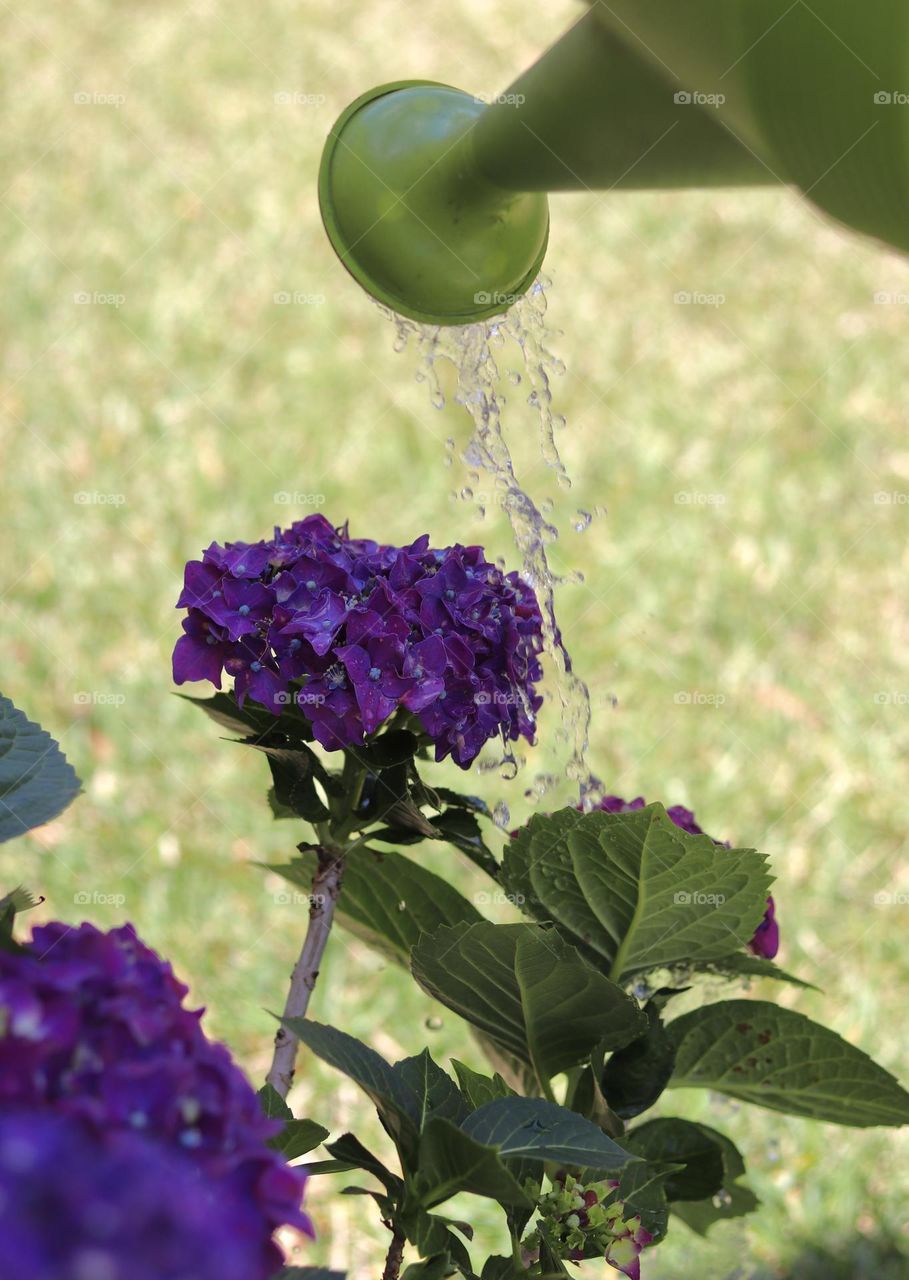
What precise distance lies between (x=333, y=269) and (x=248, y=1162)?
3998 mm

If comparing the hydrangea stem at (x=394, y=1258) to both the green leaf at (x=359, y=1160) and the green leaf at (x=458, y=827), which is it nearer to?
the green leaf at (x=359, y=1160)

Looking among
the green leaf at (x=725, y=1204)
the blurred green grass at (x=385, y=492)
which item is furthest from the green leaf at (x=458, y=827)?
the blurred green grass at (x=385, y=492)

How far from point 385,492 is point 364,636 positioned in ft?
8.33

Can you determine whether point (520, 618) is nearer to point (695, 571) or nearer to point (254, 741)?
point (254, 741)

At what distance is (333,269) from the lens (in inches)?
175

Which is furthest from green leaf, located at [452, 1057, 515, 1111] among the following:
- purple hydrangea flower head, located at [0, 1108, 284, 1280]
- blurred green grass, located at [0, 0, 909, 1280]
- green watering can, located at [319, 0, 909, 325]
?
Result: blurred green grass, located at [0, 0, 909, 1280]

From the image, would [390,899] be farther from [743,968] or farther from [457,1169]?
[457,1169]

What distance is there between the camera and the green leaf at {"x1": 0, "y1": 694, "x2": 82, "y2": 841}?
110cm

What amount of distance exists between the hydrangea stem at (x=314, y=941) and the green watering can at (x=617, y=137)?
1.81 feet

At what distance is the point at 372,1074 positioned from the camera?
103cm

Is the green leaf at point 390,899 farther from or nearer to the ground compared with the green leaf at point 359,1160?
farther from the ground

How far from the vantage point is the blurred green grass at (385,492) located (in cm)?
269

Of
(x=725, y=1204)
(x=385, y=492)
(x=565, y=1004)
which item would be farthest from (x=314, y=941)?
(x=385, y=492)

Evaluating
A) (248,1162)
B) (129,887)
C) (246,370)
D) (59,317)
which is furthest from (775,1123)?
(59,317)
